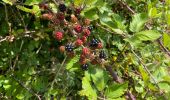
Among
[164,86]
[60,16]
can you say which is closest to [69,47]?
[60,16]

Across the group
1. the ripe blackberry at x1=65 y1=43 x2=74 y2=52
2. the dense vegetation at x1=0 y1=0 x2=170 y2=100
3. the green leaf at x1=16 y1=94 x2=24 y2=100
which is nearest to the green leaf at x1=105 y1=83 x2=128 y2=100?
the dense vegetation at x1=0 y1=0 x2=170 y2=100

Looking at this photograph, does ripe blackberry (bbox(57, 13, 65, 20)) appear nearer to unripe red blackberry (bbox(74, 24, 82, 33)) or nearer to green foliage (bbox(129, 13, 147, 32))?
unripe red blackberry (bbox(74, 24, 82, 33))

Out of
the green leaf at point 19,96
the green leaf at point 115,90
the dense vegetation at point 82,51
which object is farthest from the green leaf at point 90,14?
the green leaf at point 19,96

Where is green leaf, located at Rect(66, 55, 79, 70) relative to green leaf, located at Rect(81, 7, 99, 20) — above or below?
below

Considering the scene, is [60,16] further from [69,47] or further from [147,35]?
[147,35]

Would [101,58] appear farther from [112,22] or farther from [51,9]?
[51,9]

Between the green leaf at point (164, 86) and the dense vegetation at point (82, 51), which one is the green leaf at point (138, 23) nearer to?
the dense vegetation at point (82, 51)

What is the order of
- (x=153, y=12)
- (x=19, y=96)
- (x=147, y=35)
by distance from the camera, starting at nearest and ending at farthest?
(x=147, y=35) → (x=153, y=12) → (x=19, y=96)

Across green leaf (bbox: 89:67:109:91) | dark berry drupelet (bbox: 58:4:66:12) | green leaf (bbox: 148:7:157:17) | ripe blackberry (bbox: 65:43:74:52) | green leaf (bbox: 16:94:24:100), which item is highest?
dark berry drupelet (bbox: 58:4:66:12)
